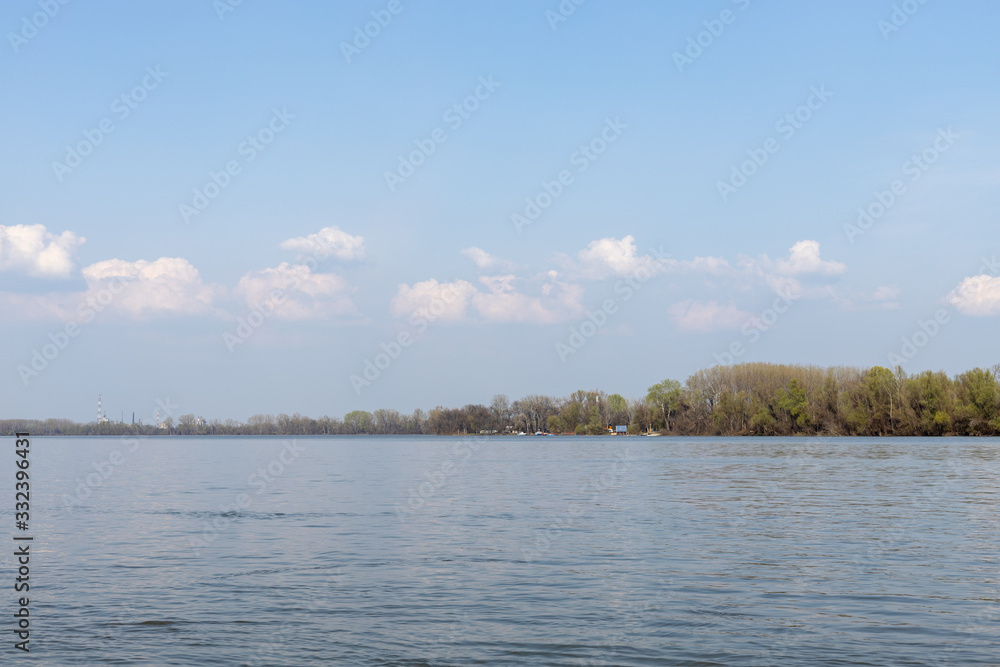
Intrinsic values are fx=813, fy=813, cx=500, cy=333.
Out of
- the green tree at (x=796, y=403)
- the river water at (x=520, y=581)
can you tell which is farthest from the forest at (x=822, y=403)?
the river water at (x=520, y=581)

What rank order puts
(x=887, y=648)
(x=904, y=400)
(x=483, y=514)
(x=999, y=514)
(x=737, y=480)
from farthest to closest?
(x=904, y=400)
(x=737, y=480)
(x=483, y=514)
(x=999, y=514)
(x=887, y=648)

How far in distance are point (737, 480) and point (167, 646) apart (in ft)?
112

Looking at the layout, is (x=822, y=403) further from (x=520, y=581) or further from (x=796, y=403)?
(x=520, y=581)

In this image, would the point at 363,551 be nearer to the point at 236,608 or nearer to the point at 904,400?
the point at 236,608

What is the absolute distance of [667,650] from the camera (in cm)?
1090

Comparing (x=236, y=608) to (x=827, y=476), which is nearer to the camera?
(x=236, y=608)

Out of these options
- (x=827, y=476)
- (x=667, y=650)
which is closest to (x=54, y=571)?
(x=667, y=650)

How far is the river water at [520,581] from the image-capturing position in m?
11.1

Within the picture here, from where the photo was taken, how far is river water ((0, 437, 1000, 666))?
436 inches

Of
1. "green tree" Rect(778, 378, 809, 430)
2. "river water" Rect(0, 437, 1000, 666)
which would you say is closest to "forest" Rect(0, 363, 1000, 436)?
"green tree" Rect(778, 378, 809, 430)

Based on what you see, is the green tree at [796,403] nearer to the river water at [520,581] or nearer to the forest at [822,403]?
the forest at [822,403]

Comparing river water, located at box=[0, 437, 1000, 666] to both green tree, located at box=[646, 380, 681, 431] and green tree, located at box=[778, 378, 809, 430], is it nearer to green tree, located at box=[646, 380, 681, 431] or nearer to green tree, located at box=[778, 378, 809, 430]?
green tree, located at box=[778, 378, 809, 430]

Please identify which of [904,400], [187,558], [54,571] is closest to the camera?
[54,571]

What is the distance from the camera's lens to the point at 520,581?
50.6 feet
